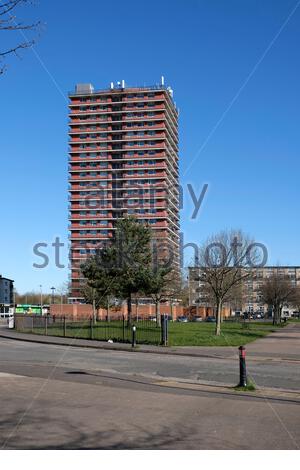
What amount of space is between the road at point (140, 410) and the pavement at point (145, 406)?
1cm

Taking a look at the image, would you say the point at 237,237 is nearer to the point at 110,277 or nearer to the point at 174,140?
the point at 110,277

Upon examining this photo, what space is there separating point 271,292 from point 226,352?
47.2m

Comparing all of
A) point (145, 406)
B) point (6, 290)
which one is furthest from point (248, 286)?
point (6, 290)

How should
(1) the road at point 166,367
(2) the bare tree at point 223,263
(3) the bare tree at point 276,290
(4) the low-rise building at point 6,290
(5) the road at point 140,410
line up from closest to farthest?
(5) the road at point 140,410, (1) the road at point 166,367, (2) the bare tree at point 223,263, (3) the bare tree at point 276,290, (4) the low-rise building at point 6,290

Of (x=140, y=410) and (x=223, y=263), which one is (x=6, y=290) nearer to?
(x=223, y=263)

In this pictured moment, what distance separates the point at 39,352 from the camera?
26.6 meters

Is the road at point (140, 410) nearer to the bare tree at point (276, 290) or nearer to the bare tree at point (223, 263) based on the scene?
the bare tree at point (223, 263)

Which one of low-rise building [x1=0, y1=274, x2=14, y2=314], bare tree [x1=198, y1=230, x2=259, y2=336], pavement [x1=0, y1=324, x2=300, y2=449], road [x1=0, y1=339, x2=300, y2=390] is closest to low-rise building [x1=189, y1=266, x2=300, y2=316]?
bare tree [x1=198, y1=230, x2=259, y2=336]

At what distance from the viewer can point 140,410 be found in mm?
10359

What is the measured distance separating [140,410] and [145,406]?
0.54 m

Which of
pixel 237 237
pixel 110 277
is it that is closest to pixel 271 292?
pixel 237 237

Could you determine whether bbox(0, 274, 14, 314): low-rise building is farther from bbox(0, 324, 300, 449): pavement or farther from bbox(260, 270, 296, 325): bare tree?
bbox(0, 324, 300, 449): pavement

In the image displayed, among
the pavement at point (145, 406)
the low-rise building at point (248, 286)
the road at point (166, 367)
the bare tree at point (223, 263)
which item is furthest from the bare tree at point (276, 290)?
the pavement at point (145, 406)

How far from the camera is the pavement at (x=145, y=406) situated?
306 inches
